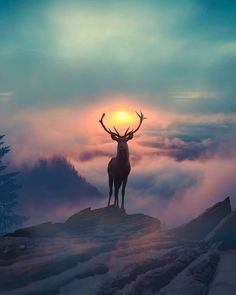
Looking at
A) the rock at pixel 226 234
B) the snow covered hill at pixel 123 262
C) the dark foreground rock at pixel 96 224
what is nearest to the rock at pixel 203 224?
the snow covered hill at pixel 123 262

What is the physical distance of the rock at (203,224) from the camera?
639 inches

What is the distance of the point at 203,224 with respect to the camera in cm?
1666

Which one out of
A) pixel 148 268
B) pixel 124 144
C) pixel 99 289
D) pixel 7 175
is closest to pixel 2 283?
pixel 99 289

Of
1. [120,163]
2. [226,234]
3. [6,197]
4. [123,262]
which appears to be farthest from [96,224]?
[6,197]

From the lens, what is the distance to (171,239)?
1550cm

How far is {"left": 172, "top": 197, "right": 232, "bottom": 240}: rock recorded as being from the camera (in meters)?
16.2

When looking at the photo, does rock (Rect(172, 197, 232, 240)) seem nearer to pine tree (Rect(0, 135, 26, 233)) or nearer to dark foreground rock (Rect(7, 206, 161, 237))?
dark foreground rock (Rect(7, 206, 161, 237))

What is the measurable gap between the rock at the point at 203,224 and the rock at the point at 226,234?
0.88 m

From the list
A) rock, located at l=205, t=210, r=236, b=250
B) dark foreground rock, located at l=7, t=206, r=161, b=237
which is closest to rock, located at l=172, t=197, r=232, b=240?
rock, located at l=205, t=210, r=236, b=250

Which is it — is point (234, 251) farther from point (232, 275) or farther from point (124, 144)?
point (124, 144)

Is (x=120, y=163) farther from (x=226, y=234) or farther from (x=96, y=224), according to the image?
(x=226, y=234)

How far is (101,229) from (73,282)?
7.13 metres

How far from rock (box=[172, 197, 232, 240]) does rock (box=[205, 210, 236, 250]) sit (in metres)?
0.88

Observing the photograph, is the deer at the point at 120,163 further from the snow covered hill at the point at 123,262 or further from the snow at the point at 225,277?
the snow at the point at 225,277
